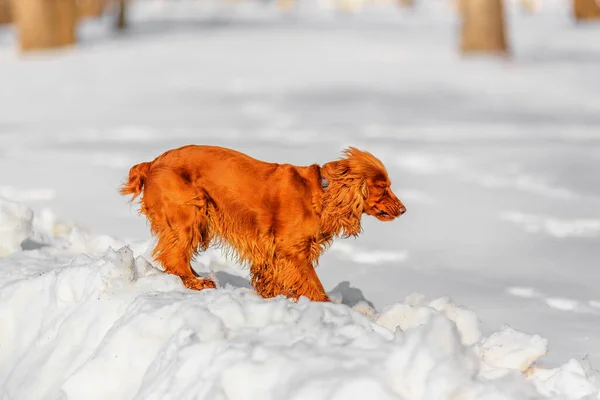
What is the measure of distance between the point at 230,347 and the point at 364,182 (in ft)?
3.93

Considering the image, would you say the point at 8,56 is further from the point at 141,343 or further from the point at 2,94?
the point at 141,343

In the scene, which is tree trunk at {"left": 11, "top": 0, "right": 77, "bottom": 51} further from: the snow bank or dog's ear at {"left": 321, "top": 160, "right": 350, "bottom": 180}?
dog's ear at {"left": 321, "top": 160, "right": 350, "bottom": 180}

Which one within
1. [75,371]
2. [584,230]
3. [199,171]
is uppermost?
[199,171]

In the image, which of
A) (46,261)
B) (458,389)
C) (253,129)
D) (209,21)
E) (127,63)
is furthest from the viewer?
(209,21)

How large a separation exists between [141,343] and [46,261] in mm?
1751

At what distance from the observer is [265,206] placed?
14.2 feet

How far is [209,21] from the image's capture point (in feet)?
75.1

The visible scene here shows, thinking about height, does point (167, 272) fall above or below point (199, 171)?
below

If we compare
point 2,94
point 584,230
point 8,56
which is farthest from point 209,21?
point 584,230

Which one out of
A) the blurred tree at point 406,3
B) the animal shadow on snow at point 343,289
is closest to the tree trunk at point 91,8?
the blurred tree at point 406,3

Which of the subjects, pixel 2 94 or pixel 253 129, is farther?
pixel 2 94

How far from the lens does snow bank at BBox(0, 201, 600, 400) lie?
3.19 metres

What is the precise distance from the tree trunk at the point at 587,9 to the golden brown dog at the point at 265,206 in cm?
1959

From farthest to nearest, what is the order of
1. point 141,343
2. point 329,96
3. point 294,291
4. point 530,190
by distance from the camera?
point 329,96 → point 530,190 → point 294,291 → point 141,343
